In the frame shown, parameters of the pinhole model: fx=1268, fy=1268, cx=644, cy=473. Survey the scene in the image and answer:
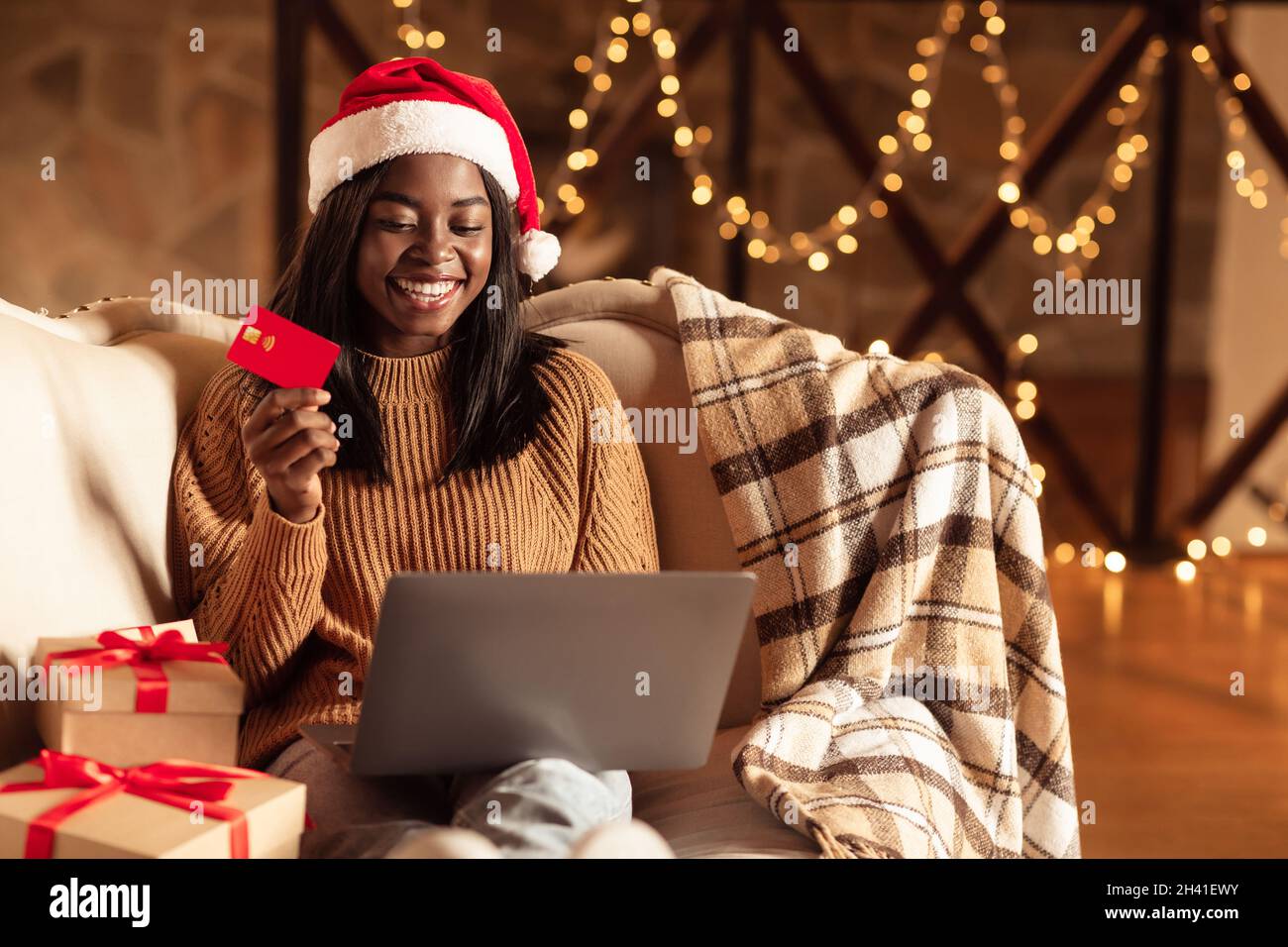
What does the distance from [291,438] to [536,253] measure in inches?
16.3

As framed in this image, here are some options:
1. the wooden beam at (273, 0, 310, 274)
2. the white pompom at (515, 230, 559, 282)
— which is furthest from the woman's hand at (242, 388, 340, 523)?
the wooden beam at (273, 0, 310, 274)

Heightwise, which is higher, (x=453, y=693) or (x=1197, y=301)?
(x=1197, y=301)

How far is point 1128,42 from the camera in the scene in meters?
3.46

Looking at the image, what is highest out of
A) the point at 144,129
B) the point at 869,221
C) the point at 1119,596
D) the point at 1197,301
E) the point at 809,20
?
the point at 809,20

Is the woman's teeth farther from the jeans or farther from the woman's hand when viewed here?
the jeans

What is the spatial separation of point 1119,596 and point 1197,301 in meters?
1.31

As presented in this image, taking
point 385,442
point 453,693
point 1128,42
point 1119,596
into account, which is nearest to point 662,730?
point 453,693

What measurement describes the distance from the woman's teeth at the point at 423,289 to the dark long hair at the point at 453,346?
0.06 metres

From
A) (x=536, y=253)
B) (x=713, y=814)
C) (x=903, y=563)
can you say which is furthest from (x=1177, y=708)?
(x=536, y=253)

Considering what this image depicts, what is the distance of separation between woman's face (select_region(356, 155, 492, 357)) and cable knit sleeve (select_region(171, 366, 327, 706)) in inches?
7.2

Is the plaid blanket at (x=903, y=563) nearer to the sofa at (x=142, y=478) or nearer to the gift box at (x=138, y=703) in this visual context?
the sofa at (x=142, y=478)

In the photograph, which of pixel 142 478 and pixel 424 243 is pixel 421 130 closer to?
pixel 424 243

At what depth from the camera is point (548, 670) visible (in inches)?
37.6
